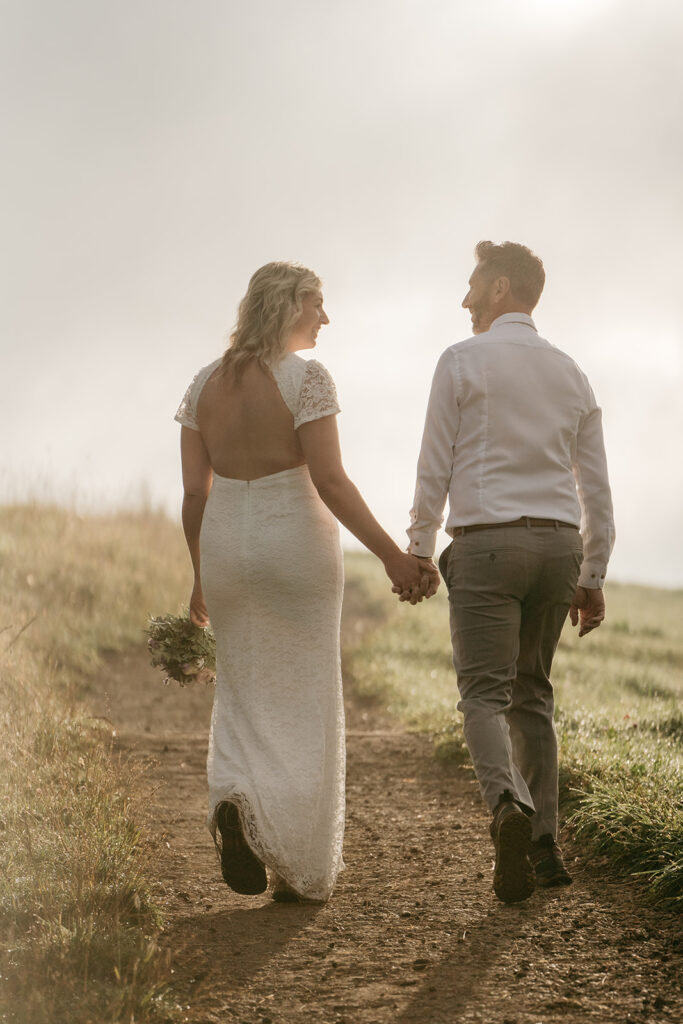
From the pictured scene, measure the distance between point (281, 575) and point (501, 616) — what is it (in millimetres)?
901

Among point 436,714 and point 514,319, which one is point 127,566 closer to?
point 436,714

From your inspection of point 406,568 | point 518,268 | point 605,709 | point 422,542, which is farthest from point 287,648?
point 605,709

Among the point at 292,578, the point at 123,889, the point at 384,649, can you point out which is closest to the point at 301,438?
the point at 292,578

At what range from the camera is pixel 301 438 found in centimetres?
434

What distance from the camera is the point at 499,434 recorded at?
4.27m

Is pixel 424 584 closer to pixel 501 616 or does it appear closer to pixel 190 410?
pixel 501 616

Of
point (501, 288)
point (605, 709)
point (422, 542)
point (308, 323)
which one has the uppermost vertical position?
point (501, 288)

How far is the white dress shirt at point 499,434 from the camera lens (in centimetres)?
426

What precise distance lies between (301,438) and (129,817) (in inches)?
78.6

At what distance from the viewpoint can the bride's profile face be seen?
4.49m

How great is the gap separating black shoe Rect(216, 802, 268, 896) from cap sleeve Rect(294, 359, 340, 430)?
160 centimetres

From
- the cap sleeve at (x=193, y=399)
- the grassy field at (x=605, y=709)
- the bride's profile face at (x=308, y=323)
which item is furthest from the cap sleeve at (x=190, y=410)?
the grassy field at (x=605, y=709)

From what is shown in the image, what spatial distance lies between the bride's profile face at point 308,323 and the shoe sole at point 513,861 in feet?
6.81

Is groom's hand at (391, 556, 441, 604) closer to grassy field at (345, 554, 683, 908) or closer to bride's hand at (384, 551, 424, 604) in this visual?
bride's hand at (384, 551, 424, 604)
